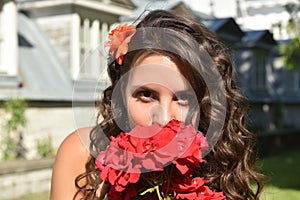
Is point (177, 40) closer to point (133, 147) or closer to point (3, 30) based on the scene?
point (133, 147)

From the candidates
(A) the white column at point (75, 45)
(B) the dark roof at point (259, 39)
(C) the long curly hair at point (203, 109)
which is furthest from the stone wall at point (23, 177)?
(B) the dark roof at point (259, 39)

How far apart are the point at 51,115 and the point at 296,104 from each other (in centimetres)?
1494

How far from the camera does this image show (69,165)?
246cm

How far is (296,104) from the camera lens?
26.4m

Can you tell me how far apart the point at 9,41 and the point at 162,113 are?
11.6 metres

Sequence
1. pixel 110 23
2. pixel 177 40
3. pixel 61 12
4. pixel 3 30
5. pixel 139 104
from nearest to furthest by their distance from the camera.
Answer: pixel 139 104 < pixel 177 40 < pixel 3 30 < pixel 61 12 < pixel 110 23

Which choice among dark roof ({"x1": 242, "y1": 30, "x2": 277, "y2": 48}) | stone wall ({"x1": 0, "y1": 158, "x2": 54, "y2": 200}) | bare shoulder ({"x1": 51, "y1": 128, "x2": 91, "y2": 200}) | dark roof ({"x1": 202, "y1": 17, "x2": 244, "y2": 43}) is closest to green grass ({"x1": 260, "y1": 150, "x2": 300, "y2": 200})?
stone wall ({"x1": 0, "y1": 158, "x2": 54, "y2": 200})

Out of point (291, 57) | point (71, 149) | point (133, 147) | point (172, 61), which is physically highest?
point (172, 61)

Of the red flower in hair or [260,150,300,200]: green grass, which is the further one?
[260,150,300,200]: green grass

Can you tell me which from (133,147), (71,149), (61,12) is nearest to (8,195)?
(61,12)

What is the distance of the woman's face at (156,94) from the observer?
217 centimetres

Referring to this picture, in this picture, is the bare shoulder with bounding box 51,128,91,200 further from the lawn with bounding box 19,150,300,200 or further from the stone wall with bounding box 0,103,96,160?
the stone wall with bounding box 0,103,96,160

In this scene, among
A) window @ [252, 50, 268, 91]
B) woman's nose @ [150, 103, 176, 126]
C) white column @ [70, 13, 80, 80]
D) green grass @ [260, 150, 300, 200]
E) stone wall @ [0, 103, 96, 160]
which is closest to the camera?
woman's nose @ [150, 103, 176, 126]

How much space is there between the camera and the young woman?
2.23 meters
